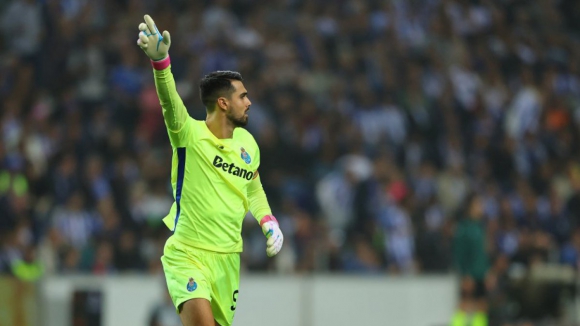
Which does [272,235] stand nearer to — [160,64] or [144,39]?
[160,64]

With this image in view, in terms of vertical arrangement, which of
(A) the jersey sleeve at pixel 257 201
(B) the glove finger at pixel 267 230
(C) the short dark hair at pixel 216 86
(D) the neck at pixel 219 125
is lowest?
(B) the glove finger at pixel 267 230

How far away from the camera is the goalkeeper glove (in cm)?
720

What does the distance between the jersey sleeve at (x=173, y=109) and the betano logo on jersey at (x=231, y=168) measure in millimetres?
229

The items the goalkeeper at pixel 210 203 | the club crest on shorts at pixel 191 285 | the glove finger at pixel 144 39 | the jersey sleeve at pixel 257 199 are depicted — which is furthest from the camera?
the jersey sleeve at pixel 257 199

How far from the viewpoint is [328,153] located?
681 inches

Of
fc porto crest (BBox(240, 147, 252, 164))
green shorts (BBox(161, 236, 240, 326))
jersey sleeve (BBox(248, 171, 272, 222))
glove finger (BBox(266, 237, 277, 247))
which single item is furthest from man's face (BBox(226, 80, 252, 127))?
green shorts (BBox(161, 236, 240, 326))

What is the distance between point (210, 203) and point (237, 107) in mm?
651

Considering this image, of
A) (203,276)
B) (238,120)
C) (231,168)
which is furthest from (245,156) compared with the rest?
Answer: (203,276)

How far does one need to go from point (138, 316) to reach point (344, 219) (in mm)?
4410

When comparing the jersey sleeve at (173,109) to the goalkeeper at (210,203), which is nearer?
the jersey sleeve at (173,109)

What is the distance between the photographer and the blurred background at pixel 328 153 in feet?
44.8

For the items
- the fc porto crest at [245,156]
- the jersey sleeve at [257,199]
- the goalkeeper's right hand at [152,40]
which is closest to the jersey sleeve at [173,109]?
the goalkeeper's right hand at [152,40]

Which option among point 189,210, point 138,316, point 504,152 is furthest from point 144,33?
point 504,152

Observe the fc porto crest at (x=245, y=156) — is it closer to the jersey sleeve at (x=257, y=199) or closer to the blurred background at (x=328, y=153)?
the jersey sleeve at (x=257, y=199)
